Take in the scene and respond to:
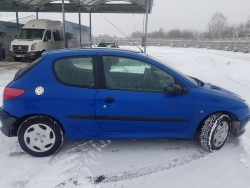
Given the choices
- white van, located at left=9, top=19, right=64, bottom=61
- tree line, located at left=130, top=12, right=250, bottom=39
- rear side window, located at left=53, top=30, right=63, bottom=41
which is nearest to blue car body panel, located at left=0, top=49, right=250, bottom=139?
white van, located at left=9, top=19, right=64, bottom=61

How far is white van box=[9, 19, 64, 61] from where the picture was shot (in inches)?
538

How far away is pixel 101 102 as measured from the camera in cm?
283

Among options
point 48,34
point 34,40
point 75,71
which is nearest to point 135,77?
point 75,71

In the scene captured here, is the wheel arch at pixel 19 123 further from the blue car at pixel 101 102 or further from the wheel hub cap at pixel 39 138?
the wheel hub cap at pixel 39 138

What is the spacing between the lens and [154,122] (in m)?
2.99

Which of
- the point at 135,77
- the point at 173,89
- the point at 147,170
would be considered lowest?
the point at 147,170

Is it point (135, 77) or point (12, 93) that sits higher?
point (135, 77)

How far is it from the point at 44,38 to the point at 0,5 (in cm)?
853

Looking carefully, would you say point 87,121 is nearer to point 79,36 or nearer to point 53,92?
point 53,92

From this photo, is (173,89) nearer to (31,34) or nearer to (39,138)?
(39,138)

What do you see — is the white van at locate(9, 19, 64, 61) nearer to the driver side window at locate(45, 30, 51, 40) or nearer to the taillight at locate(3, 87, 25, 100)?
the driver side window at locate(45, 30, 51, 40)

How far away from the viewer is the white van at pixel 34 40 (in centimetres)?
1366

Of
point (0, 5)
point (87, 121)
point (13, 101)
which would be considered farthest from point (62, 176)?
point (0, 5)

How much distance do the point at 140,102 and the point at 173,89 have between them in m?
0.51
